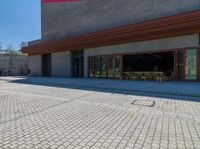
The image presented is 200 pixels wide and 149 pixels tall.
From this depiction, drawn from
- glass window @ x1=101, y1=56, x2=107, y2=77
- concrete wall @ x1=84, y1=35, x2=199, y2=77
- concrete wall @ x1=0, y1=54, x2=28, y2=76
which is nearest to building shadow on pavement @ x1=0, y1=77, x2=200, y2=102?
concrete wall @ x1=84, y1=35, x2=199, y2=77

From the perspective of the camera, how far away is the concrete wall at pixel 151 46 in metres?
15.9

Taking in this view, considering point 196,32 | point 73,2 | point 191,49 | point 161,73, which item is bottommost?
point 161,73

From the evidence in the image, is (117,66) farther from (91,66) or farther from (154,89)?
(154,89)

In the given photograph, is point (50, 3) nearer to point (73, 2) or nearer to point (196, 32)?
point (73, 2)

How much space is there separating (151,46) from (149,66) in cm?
193

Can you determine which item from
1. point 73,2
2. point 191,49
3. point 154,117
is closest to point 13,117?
point 154,117

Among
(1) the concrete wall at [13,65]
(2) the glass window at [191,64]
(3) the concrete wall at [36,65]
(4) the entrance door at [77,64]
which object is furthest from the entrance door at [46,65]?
(2) the glass window at [191,64]

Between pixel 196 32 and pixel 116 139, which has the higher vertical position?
pixel 196 32

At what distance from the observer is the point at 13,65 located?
37.7 m

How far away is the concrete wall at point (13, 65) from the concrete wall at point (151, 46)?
2063 centimetres

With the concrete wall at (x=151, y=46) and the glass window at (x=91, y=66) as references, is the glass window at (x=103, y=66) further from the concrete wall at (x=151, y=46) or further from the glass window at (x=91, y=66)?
the glass window at (x=91, y=66)

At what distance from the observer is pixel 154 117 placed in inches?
238

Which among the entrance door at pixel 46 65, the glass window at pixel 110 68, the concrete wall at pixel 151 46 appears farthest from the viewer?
the entrance door at pixel 46 65

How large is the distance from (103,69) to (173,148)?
18.2 metres
